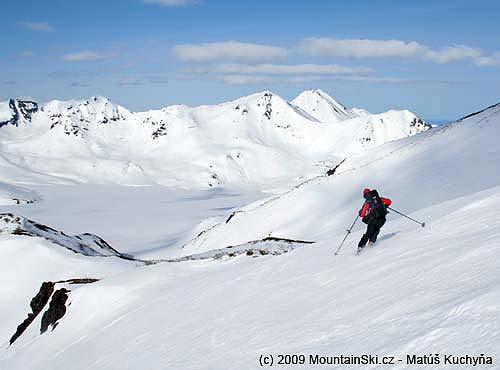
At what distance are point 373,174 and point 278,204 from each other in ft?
50.5

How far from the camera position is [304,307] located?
12.2 metres

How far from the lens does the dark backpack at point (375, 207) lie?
51.5 feet

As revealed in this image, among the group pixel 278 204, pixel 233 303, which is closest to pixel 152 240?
pixel 278 204

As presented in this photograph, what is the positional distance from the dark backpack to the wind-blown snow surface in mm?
1089

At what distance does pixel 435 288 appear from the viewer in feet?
Answer: 32.4

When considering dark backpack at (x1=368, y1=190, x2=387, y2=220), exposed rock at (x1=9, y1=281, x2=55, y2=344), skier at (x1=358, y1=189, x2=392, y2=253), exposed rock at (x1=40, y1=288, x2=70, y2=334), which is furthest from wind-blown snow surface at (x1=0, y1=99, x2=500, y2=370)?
exposed rock at (x1=9, y1=281, x2=55, y2=344)

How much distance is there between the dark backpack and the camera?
15.7 meters

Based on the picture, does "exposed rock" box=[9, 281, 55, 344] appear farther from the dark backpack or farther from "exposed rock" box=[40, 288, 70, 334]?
the dark backpack

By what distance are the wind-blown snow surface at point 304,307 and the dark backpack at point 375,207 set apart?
109 centimetres

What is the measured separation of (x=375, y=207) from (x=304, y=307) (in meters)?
5.03

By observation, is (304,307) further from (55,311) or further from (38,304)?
(38,304)

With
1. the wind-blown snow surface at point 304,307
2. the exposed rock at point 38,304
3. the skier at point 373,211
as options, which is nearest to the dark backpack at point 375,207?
the skier at point 373,211

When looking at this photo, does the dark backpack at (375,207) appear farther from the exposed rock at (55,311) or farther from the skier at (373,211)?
the exposed rock at (55,311)

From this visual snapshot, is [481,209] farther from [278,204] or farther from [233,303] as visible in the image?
[278,204]
